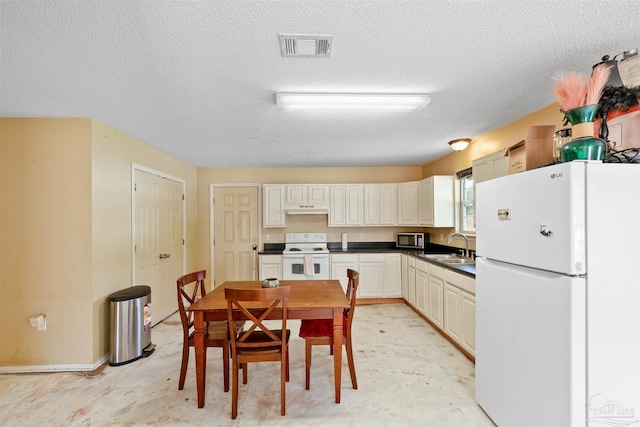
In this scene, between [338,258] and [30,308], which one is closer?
[30,308]

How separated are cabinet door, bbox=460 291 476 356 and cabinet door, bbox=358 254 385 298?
1730 millimetres

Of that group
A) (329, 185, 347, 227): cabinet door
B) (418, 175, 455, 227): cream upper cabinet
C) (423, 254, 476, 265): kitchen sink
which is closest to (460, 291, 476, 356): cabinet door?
(423, 254, 476, 265): kitchen sink

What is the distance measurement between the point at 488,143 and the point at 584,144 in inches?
70.7

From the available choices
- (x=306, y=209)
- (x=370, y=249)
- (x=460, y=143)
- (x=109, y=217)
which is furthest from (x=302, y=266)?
(x=460, y=143)

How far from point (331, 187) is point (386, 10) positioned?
134 inches

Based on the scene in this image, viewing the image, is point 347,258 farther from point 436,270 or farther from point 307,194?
point 436,270

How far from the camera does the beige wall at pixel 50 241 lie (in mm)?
2396

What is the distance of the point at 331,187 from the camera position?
4.59 meters

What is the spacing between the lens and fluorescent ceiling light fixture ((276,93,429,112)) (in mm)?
1994

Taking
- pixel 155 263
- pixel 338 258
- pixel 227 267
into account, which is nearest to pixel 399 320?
pixel 338 258

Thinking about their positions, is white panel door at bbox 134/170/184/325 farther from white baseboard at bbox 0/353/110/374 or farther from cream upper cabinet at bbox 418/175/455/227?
cream upper cabinet at bbox 418/175/455/227

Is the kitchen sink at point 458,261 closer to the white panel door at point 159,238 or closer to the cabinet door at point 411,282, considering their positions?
the cabinet door at point 411,282

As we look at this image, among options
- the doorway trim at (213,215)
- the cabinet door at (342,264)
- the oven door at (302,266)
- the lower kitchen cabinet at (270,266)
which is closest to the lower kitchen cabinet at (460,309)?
the cabinet door at (342,264)

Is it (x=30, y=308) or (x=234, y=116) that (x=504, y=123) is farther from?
(x=30, y=308)
